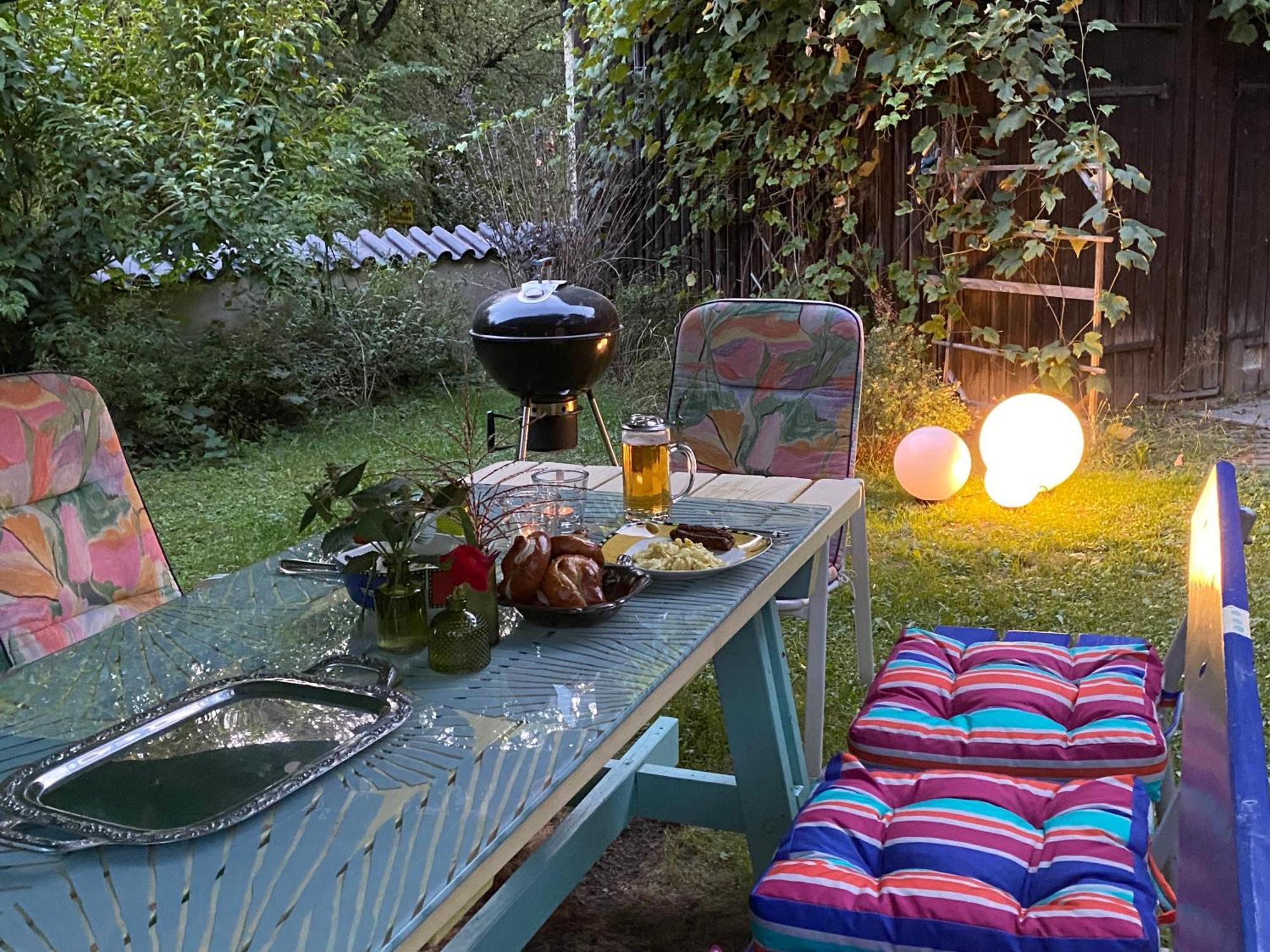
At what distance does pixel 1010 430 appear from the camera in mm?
4258

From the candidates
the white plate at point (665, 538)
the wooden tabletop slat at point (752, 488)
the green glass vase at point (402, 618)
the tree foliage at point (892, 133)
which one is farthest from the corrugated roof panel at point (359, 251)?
the green glass vase at point (402, 618)

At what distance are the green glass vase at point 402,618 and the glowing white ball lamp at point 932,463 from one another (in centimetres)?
317

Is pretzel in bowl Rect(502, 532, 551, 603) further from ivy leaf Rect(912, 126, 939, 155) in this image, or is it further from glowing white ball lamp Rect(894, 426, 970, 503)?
ivy leaf Rect(912, 126, 939, 155)

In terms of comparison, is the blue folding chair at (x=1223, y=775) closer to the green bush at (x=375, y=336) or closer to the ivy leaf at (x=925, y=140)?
the ivy leaf at (x=925, y=140)

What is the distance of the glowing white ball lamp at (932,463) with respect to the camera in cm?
437

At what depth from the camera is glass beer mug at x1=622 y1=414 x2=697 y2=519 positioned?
2000mm

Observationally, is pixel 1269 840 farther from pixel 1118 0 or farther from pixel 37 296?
pixel 37 296

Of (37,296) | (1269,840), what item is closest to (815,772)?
(1269,840)

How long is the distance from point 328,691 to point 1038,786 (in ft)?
3.07

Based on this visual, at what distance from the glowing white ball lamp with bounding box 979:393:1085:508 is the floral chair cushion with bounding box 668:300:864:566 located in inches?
58.6

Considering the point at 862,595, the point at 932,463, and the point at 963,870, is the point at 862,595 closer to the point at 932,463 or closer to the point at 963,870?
the point at 963,870

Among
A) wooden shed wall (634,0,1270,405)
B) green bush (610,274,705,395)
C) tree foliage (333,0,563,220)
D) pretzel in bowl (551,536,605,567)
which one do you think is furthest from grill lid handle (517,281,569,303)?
tree foliage (333,0,563,220)

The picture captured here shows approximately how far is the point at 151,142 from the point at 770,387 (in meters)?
3.79

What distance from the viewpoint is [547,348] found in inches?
93.3
